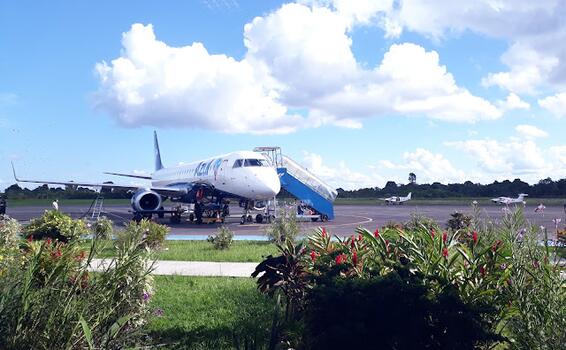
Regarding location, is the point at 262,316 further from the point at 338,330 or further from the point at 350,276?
the point at 338,330

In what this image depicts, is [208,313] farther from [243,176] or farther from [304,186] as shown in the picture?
[304,186]

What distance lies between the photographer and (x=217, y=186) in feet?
88.5

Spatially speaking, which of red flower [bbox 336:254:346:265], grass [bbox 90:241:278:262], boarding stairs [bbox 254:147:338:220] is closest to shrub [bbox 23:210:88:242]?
grass [bbox 90:241:278:262]

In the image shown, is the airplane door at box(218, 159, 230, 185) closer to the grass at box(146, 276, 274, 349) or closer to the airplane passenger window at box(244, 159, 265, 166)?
the airplane passenger window at box(244, 159, 265, 166)

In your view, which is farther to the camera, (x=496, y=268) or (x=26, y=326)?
(x=496, y=268)

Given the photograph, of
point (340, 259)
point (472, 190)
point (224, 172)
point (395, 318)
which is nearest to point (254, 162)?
point (224, 172)

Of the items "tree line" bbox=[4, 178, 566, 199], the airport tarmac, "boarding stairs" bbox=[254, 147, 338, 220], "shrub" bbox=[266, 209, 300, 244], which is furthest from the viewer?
"tree line" bbox=[4, 178, 566, 199]

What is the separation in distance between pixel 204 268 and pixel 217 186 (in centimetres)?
1608

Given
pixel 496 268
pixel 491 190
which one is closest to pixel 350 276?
pixel 496 268

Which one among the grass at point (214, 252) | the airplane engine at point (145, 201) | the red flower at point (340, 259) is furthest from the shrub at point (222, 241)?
the airplane engine at point (145, 201)

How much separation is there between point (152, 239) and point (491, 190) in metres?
76.5

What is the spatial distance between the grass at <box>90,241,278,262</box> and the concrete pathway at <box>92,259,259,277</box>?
1.51ft

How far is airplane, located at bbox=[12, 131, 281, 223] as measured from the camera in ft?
81.8

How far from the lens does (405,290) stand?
3916 millimetres
